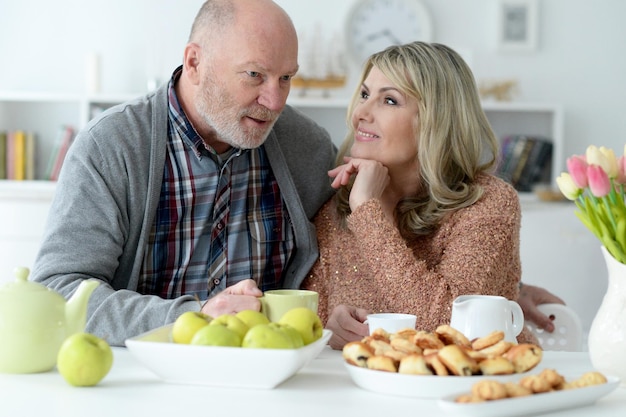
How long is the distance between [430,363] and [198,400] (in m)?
0.32

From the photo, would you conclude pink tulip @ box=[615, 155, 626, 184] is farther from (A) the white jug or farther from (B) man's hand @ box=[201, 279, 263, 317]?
(B) man's hand @ box=[201, 279, 263, 317]

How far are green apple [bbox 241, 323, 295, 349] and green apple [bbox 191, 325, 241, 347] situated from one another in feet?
0.05

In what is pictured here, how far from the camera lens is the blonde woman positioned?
6.70 feet

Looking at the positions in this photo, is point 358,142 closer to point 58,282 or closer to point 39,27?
point 58,282

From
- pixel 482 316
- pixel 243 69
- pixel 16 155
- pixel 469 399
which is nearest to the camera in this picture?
pixel 469 399

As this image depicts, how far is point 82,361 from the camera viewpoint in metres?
1.22

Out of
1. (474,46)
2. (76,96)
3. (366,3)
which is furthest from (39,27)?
(474,46)

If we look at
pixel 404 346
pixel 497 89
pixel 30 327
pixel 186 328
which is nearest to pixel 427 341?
pixel 404 346

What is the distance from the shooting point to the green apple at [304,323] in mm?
1310

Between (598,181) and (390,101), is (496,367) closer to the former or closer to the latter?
Result: (598,181)

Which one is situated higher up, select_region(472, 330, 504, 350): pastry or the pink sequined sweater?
select_region(472, 330, 504, 350): pastry

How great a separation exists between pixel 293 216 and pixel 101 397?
1.10m

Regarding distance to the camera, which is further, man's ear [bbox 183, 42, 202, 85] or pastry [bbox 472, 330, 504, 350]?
man's ear [bbox 183, 42, 202, 85]

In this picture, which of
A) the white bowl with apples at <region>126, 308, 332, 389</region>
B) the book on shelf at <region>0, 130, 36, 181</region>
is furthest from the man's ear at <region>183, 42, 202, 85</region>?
the book on shelf at <region>0, 130, 36, 181</region>
